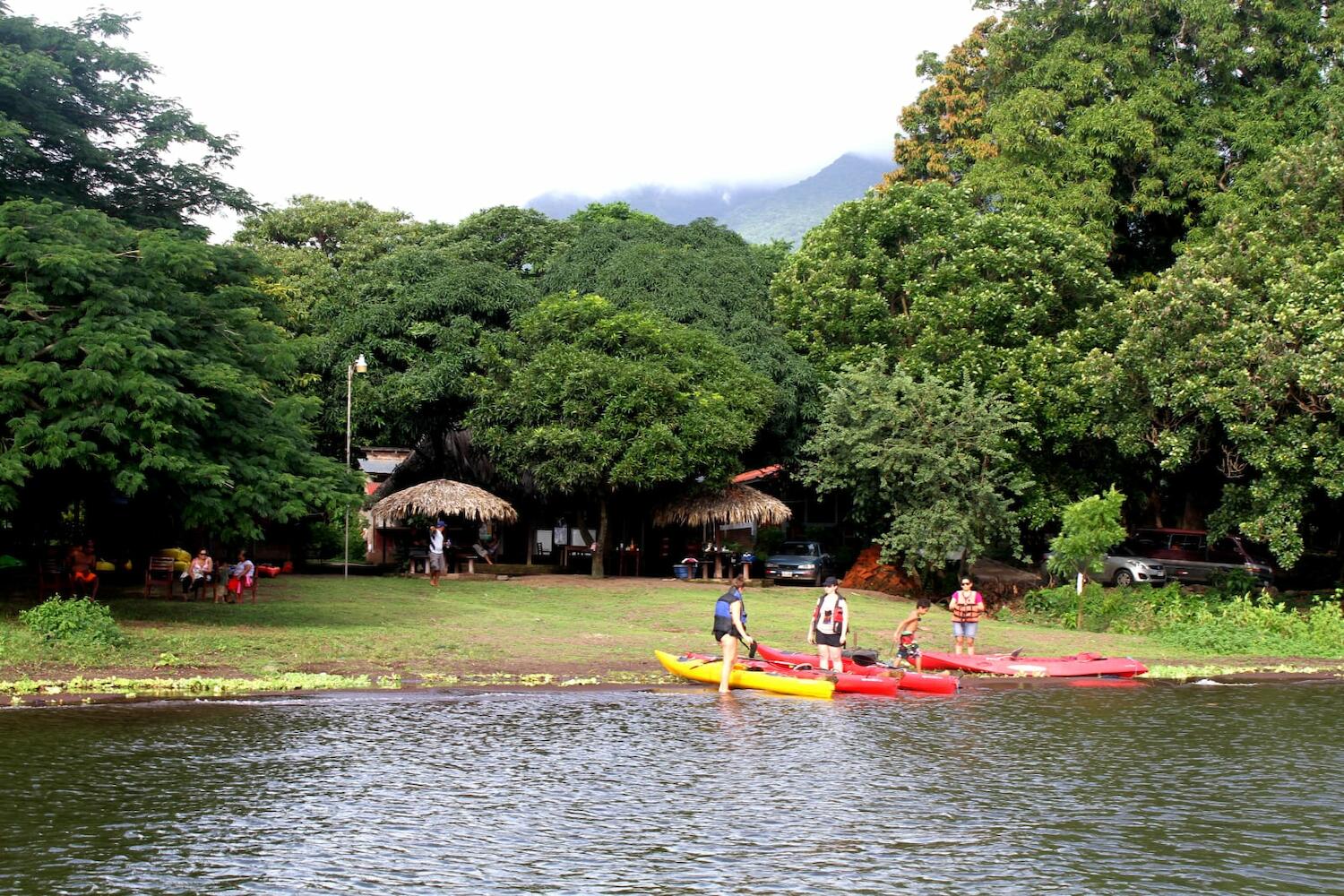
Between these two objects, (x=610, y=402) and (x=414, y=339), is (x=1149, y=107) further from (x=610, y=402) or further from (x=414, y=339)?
(x=414, y=339)

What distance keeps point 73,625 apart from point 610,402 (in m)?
16.7

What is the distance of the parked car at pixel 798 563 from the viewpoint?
1454 inches

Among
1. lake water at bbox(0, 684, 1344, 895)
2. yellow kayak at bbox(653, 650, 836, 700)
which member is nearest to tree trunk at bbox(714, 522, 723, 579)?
yellow kayak at bbox(653, 650, 836, 700)

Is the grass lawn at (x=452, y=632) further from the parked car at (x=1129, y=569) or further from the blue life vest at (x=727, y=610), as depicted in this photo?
the parked car at (x=1129, y=569)

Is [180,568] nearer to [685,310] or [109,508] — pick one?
[109,508]

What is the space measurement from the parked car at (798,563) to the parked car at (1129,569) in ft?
21.6

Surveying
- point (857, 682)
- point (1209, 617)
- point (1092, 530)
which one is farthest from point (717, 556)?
point (857, 682)

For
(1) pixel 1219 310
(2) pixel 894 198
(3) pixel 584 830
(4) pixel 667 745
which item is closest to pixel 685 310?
(2) pixel 894 198

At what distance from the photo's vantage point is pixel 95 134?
977 inches

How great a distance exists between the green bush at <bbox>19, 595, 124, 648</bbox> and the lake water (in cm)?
319

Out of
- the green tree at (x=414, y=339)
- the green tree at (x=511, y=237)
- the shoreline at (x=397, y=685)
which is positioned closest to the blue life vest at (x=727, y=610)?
the shoreline at (x=397, y=685)

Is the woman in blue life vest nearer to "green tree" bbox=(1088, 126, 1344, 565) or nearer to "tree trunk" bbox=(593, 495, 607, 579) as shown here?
"green tree" bbox=(1088, 126, 1344, 565)

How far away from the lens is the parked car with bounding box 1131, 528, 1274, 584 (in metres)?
35.6

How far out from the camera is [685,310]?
124 feet
